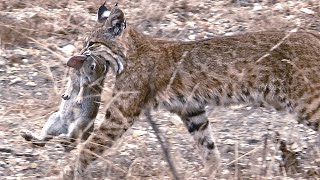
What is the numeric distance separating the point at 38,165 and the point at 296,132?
187 centimetres

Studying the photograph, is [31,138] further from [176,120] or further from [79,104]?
[176,120]

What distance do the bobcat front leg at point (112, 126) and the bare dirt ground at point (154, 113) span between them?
0.08m

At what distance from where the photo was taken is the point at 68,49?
8.30 metres

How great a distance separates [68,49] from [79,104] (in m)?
2.18

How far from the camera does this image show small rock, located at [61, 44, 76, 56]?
815 cm

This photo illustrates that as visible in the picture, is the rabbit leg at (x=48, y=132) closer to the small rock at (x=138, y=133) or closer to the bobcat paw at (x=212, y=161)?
the small rock at (x=138, y=133)

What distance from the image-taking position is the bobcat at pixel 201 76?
5.88 meters

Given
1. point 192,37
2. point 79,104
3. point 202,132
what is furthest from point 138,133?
point 192,37

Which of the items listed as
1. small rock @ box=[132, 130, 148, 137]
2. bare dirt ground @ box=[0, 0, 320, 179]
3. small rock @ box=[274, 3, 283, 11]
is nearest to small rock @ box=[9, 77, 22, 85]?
bare dirt ground @ box=[0, 0, 320, 179]

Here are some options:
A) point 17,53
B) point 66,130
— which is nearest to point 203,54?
point 66,130

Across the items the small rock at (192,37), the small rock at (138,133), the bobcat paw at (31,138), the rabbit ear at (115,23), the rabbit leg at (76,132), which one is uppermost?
the rabbit ear at (115,23)

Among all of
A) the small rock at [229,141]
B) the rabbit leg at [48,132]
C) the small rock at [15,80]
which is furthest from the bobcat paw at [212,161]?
the small rock at [15,80]

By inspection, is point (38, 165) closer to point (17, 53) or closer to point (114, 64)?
point (114, 64)

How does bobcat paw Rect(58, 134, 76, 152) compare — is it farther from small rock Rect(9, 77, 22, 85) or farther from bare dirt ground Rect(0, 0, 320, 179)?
small rock Rect(9, 77, 22, 85)
